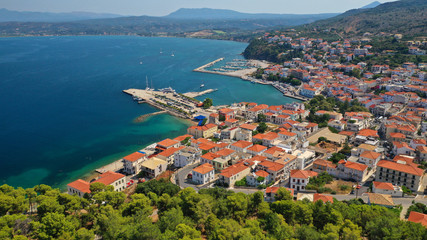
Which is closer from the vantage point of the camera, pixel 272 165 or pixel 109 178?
pixel 109 178

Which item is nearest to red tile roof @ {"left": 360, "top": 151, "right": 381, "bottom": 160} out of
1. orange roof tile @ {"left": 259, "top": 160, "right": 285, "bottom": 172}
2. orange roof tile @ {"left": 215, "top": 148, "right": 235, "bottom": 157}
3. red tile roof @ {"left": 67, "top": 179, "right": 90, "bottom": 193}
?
orange roof tile @ {"left": 259, "top": 160, "right": 285, "bottom": 172}

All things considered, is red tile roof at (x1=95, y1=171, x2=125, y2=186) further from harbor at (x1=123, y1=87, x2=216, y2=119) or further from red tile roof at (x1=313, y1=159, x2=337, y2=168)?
harbor at (x1=123, y1=87, x2=216, y2=119)

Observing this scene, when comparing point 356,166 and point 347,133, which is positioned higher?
point 356,166

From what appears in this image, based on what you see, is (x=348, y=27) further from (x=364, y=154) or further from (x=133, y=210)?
(x=133, y=210)

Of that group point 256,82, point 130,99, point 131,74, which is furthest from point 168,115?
point 131,74

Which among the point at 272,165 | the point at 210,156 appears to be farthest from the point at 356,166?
the point at 210,156

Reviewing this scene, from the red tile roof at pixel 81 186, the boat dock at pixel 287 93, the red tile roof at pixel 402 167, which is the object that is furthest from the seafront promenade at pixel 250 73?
the red tile roof at pixel 81 186

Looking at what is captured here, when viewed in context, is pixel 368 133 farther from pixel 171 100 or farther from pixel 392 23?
pixel 392 23
